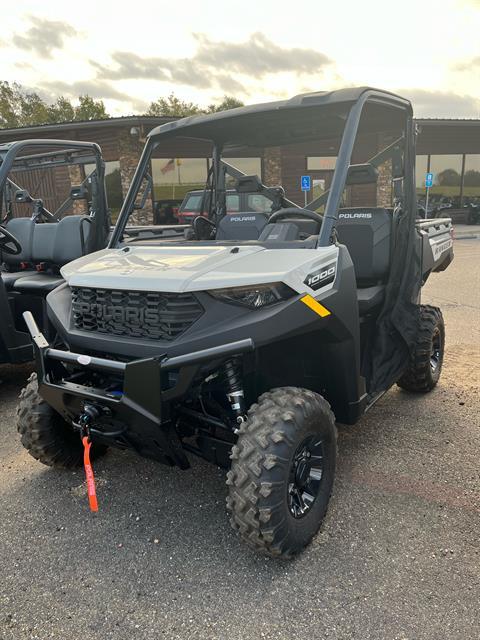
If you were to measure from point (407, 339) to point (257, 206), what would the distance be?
145 centimetres

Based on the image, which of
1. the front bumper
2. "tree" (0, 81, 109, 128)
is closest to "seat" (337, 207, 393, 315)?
the front bumper

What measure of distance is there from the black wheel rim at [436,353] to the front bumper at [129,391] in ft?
8.82

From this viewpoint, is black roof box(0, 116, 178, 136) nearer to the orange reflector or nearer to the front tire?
the orange reflector

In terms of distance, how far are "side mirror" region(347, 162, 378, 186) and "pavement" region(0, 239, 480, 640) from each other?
1.79 meters

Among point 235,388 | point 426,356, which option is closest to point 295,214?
point 235,388

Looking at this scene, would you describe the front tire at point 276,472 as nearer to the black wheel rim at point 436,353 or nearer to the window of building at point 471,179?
the black wheel rim at point 436,353

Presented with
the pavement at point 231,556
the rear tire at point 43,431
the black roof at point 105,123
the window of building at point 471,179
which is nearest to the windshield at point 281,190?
the rear tire at point 43,431

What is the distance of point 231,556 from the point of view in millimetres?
2543

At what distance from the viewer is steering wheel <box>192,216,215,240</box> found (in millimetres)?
3877

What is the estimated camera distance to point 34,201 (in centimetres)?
605

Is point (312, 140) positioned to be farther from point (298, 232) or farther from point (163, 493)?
point (163, 493)

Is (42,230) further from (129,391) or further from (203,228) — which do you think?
(129,391)

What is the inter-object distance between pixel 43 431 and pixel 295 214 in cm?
202

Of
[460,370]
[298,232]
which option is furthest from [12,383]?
[460,370]
